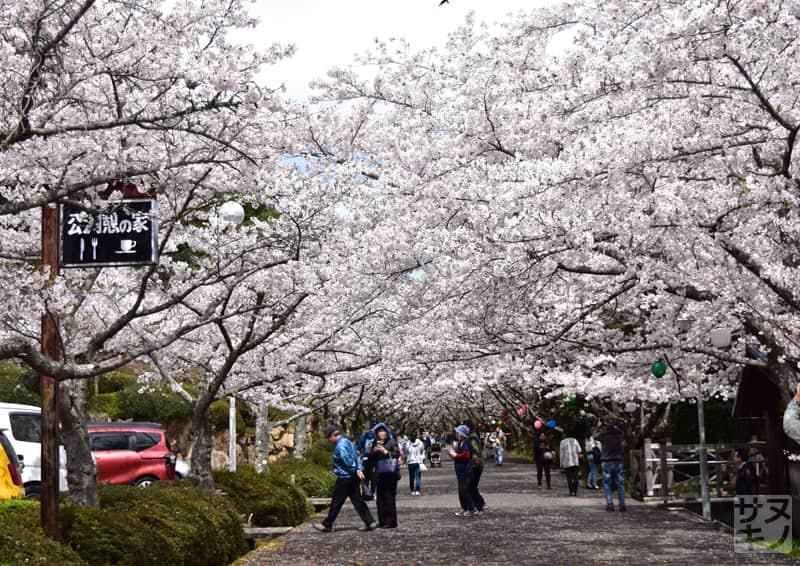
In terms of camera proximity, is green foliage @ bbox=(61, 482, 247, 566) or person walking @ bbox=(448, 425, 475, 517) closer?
green foliage @ bbox=(61, 482, 247, 566)

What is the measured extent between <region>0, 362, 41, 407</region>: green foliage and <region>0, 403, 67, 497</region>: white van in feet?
22.5

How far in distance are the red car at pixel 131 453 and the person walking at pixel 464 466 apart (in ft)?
23.6

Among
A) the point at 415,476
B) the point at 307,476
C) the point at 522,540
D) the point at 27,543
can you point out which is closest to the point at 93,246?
the point at 27,543

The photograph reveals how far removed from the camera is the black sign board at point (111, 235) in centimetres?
904

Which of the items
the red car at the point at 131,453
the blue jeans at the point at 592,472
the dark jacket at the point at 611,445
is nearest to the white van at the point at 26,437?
the red car at the point at 131,453

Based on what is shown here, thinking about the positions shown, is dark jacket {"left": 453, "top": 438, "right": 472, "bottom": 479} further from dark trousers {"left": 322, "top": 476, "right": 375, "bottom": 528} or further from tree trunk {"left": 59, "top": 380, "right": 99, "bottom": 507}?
tree trunk {"left": 59, "top": 380, "right": 99, "bottom": 507}

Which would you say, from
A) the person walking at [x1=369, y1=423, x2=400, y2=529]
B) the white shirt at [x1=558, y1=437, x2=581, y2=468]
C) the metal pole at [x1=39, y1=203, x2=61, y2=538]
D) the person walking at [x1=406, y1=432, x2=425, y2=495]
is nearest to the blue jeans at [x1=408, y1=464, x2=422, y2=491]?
the person walking at [x1=406, y1=432, x2=425, y2=495]

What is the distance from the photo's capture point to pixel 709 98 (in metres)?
9.13

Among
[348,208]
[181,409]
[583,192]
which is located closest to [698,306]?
[583,192]

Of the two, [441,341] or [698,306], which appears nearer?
[698,306]

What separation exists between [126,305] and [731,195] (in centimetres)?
1174

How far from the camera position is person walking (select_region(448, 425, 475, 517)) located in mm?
19203

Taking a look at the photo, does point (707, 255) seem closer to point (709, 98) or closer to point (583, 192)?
point (583, 192)

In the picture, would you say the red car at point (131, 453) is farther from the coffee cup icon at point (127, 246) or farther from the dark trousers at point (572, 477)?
the coffee cup icon at point (127, 246)
